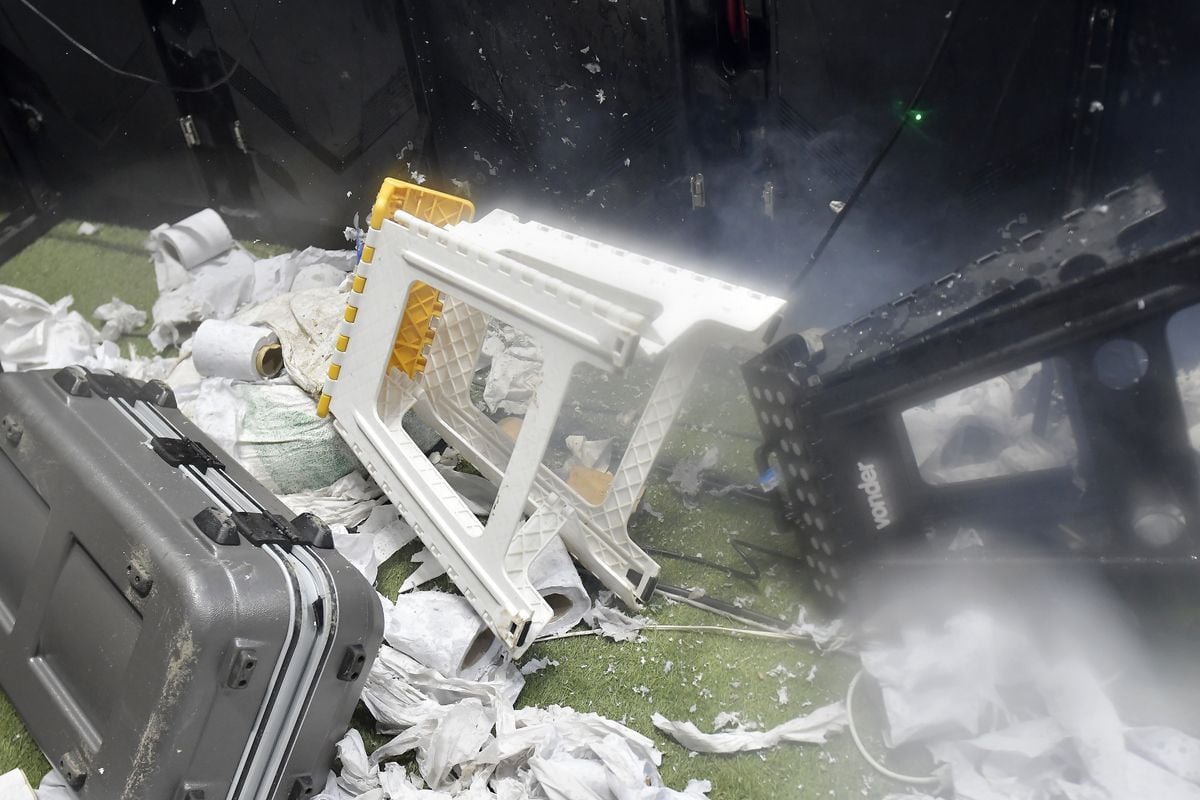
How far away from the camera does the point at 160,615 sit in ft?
6.65

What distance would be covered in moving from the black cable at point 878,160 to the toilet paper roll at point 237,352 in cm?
187

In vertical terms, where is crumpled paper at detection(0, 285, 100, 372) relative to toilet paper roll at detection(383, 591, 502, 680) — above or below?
below

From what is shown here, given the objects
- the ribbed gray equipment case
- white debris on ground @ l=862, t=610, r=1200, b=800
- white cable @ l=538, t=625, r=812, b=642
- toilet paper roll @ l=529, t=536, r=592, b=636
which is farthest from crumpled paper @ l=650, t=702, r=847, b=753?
the ribbed gray equipment case

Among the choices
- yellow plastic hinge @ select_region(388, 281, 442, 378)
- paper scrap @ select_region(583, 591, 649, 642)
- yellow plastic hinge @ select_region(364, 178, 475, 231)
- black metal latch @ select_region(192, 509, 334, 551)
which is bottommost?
paper scrap @ select_region(583, 591, 649, 642)

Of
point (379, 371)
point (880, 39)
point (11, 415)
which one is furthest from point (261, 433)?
point (880, 39)

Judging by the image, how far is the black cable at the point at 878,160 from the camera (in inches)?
117

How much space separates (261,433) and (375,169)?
1476mm

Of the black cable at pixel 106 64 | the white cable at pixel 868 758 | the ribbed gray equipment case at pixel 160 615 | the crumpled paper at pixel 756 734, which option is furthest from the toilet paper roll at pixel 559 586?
the black cable at pixel 106 64

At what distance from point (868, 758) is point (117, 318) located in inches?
134

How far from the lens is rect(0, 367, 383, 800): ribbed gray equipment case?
6.59 ft

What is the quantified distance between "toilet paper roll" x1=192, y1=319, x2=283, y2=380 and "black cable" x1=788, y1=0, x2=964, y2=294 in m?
1.87

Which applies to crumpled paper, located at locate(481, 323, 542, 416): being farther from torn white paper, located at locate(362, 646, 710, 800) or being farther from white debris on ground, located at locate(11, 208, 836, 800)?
torn white paper, located at locate(362, 646, 710, 800)

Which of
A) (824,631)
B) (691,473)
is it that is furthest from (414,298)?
(824,631)

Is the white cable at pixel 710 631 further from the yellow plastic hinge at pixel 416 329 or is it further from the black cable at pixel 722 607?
the yellow plastic hinge at pixel 416 329
